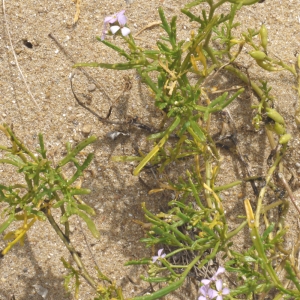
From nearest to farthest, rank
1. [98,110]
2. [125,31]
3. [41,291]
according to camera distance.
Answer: [125,31] < [41,291] < [98,110]

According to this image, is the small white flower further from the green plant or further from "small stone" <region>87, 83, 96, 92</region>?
"small stone" <region>87, 83, 96, 92</region>

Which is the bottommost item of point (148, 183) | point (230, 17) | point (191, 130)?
point (148, 183)

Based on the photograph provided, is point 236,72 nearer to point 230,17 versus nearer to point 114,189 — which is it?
point 230,17

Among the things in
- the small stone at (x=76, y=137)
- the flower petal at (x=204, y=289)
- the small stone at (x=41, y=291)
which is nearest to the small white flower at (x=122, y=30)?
the small stone at (x=76, y=137)

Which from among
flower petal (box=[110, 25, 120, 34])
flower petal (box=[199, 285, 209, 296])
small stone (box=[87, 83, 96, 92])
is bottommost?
flower petal (box=[199, 285, 209, 296])

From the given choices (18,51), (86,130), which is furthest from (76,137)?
(18,51)

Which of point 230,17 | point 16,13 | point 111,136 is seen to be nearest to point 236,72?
point 230,17

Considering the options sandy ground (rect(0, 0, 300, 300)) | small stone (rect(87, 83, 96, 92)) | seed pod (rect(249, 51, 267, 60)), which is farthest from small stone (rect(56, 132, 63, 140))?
seed pod (rect(249, 51, 267, 60))

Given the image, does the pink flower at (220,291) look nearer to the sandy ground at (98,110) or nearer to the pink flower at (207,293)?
the pink flower at (207,293)

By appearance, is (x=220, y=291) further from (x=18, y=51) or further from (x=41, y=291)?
(x=18, y=51)
